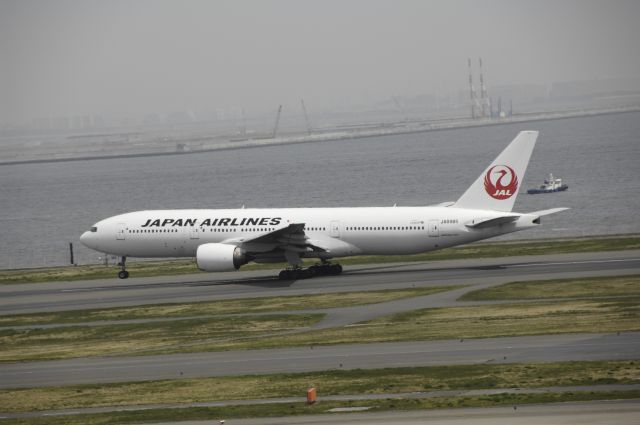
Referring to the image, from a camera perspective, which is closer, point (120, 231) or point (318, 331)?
point (318, 331)

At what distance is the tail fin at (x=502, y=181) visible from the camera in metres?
63.4

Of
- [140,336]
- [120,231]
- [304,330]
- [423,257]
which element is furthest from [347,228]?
[140,336]

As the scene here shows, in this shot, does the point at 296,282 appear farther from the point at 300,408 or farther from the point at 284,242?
the point at 300,408

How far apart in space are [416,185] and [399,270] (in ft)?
365

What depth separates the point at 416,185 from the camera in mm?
176875

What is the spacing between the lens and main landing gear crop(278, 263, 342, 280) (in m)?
65.2

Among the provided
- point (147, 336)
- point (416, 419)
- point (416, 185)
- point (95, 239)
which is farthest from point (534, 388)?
point (416, 185)

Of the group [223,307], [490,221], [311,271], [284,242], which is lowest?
[223,307]

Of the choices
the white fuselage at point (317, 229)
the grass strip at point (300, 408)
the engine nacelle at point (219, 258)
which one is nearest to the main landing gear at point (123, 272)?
the white fuselage at point (317, 229)

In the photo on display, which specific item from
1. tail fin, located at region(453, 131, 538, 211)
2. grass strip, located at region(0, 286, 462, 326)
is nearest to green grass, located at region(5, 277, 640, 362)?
grass strip, located at region(0, 286, 462, 326)

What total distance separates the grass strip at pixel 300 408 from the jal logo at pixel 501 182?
33.8m

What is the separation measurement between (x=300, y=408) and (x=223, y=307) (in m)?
24.4

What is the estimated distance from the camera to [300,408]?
31.3m

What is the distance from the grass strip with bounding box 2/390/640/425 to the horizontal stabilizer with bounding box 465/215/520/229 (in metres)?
31.2
